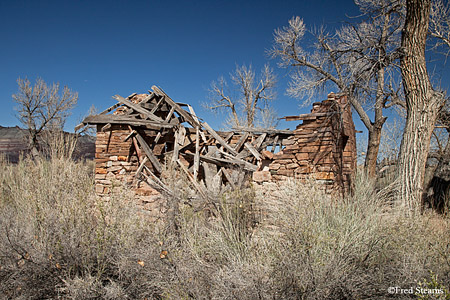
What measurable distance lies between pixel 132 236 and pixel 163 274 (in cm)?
69

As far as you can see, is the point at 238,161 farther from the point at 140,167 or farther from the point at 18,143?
the point at 18,143

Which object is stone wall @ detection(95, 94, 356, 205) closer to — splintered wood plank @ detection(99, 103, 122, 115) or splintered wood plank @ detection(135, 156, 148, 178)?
splintered wood plank @ detection(135, 156, 148, 178)

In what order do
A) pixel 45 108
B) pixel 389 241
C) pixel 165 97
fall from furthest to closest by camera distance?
1. pixel 45 108
2. pixel 165 97
3. pixel 389 241

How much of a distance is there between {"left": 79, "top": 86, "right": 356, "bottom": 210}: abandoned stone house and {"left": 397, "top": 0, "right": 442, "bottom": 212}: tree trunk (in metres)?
1.39

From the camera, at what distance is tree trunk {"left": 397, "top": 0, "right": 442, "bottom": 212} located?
5.31 meters

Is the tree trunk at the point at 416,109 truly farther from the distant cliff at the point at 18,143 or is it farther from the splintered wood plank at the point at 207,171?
the distant cliff at the point at 18,143

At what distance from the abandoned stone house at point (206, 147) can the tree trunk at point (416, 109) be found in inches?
54.8

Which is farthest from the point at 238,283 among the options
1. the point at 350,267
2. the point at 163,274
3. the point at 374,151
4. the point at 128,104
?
the point at 374,151

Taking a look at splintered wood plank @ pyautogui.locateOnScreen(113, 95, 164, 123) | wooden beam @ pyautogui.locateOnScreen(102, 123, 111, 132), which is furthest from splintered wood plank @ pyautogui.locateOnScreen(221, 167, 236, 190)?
wooden beam @ pyautogui.locateOnScreen(102, 123, 111, 132)

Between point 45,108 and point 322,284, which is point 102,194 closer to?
point 322,284

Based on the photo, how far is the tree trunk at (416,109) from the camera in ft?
17.4

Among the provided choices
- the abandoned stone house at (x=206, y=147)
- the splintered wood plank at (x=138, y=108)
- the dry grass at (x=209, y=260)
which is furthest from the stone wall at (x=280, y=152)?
the dry grass at (x=209, y=260)

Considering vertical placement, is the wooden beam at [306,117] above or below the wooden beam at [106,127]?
above

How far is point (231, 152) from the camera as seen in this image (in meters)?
7.61
